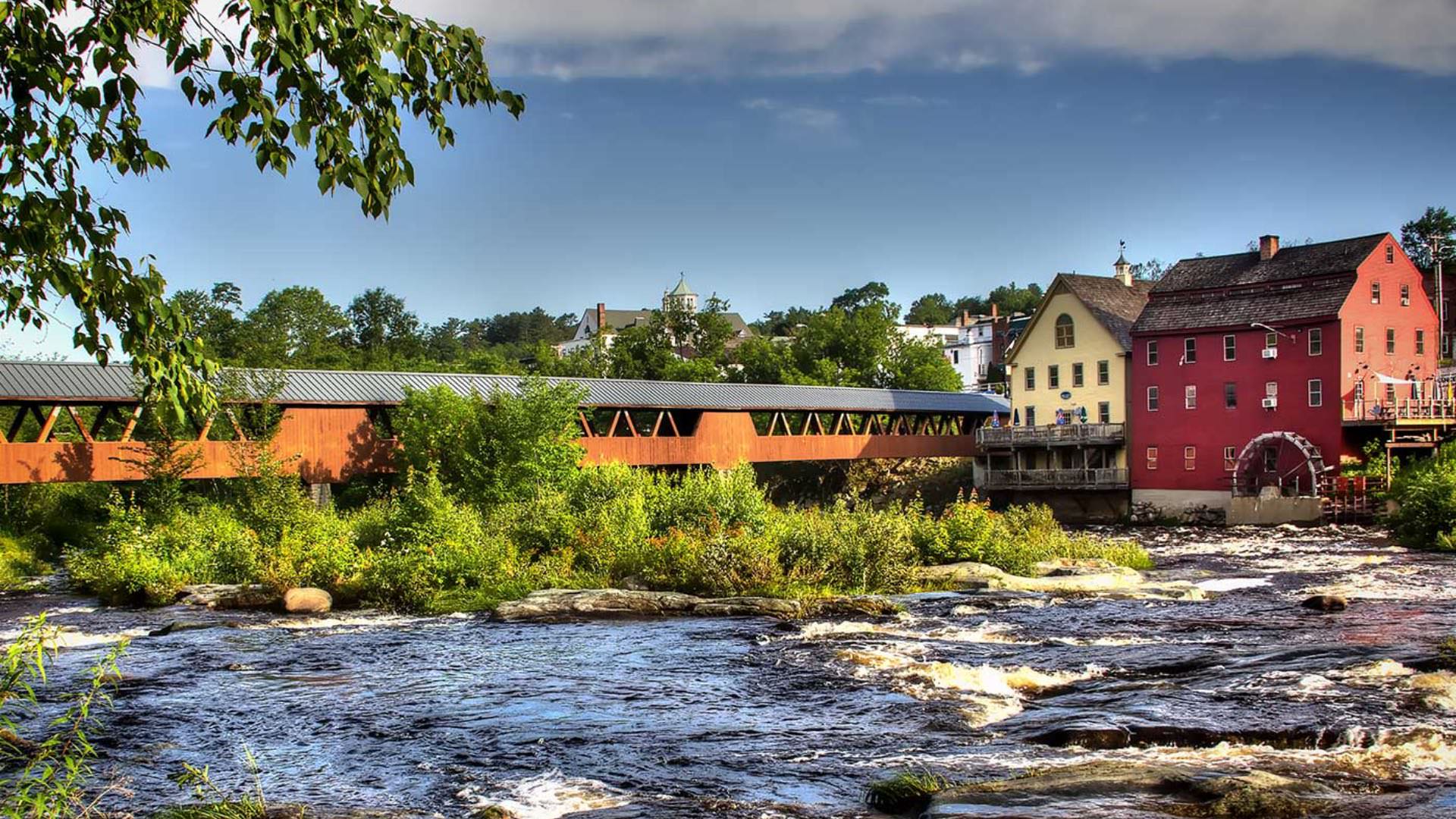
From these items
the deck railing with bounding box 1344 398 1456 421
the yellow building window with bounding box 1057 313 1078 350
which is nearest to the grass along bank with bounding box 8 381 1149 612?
the deck railing with bounding box 1344 398 1456 421

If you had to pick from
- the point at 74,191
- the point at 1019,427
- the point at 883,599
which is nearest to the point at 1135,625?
the point at 883,599

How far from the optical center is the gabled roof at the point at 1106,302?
49.1 m

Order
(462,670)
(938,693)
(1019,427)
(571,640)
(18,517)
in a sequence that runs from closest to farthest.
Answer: (938,693) < (462,670) < (571,640) < (18,517) < (1019,427)

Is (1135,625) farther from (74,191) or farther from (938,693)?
(74,191)

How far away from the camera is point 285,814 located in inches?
332

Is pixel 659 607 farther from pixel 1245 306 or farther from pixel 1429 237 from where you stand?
pixel 1429 237

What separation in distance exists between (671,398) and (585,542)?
19.9m

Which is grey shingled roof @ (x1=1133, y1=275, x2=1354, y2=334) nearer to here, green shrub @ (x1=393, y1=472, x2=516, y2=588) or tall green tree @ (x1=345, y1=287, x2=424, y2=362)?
green shrub @ (x1=393, y1=472, x2=516, y2=588)

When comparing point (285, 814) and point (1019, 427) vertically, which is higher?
point (1019, 427)

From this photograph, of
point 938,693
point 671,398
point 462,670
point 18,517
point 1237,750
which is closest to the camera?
point 1237,750

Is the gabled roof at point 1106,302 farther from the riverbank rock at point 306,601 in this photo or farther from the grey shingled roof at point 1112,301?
the riverbank rock at point 306,601

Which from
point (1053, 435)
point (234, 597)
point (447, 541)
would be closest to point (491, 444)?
point (447, 541)

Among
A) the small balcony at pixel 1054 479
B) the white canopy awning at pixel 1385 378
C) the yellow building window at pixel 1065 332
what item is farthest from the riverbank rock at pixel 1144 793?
the yellow building window at pixel 1065 332

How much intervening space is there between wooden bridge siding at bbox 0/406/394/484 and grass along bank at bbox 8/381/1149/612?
106cm
